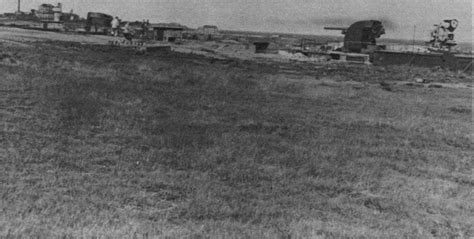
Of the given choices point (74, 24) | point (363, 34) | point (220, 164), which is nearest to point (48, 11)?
point (74, 24)

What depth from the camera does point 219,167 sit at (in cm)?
794

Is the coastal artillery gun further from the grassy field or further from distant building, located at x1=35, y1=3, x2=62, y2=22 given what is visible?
distant building, located at x1=35, y1=3, x2=62, y2=22

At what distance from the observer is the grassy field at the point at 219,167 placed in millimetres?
5516

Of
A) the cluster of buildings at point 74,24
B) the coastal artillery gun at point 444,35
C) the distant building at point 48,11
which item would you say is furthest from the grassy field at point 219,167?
the distant building at point 48,11

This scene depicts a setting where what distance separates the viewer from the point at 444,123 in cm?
1455

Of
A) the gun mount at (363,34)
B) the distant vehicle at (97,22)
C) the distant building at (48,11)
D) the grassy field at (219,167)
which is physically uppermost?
the distant building at (48,11)

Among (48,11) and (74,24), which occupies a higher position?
(48,11)

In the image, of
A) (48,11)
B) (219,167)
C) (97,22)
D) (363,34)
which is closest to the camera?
(219,167)

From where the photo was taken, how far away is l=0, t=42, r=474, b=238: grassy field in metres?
5.52

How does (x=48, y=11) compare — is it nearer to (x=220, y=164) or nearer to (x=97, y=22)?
(x=97, y=22)

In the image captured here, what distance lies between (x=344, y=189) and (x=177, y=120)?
224 inches

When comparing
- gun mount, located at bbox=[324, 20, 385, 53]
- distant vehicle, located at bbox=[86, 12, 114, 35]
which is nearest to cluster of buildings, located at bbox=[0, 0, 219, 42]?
distant vehicle, located at bbox=[86, 12, 114, 35]

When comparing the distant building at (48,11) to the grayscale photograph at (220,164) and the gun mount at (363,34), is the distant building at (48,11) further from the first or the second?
the grayscale photograph at (220,164)

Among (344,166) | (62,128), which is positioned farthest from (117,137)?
(344,166)
